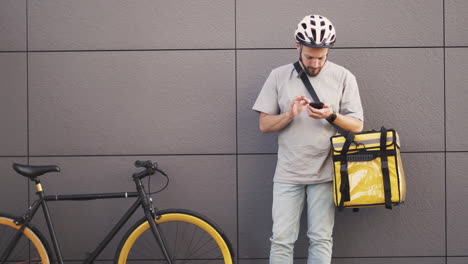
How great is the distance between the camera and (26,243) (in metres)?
4.85

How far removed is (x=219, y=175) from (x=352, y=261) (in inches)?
53.4

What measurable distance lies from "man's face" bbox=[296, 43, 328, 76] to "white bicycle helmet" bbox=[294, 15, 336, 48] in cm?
6

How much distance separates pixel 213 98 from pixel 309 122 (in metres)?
1.01

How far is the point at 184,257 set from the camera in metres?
4.91

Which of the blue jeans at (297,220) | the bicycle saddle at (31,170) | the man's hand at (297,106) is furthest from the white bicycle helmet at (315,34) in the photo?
the bicycle saddle at (31,170)

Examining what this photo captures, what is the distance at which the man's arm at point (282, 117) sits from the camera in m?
3.97

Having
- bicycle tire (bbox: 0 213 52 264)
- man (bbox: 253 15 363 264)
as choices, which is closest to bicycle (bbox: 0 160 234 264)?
bicycle tire (bbox: 0 213 52 264)

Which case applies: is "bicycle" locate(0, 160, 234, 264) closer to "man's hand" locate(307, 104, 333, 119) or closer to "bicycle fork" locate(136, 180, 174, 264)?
"bicycle fork" locate(136, 180, 174, 264)

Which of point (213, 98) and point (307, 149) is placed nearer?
point (307, 149)

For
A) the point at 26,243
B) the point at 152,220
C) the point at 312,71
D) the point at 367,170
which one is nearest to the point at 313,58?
the point at 312,71

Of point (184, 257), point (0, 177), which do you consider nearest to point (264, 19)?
point (184, 257)

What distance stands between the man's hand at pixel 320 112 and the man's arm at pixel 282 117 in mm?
77

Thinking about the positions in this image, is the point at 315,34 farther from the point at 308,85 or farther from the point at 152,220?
the point at 152,220

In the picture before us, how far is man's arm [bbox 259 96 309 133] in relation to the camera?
3975 millimetres
